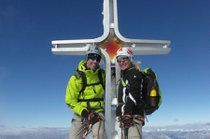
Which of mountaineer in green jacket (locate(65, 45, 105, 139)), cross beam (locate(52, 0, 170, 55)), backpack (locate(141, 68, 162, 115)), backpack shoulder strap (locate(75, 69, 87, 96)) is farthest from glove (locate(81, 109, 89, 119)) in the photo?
cross beam (locate(52, 0, 170, 55))

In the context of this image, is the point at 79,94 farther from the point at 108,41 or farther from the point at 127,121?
the point at 108,41

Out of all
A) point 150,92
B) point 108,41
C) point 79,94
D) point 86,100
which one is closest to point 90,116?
point 86,100

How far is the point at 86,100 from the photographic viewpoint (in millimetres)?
12375

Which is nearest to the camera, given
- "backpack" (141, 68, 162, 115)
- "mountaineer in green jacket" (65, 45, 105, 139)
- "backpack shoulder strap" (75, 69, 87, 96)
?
"backpack" (141, 68, 162, 115)

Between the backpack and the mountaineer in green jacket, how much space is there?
61.5 inches

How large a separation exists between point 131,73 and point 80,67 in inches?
68.2

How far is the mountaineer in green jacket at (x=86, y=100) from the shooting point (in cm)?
1223

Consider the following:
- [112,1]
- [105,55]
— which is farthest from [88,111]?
[112,1]

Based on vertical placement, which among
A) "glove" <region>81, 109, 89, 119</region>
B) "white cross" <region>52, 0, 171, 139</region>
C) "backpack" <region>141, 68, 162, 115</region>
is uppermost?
"white cross" <region>52, 0, 171, 139</region>

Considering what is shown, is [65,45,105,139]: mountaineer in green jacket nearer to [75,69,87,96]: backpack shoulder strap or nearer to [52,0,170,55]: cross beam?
[75,69,87,96]: backpack shoulder strap

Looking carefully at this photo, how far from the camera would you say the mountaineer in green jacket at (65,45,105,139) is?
12227 mm

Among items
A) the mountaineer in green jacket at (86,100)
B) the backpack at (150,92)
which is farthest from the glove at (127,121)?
the mountaineer in green jacket at (86,100)

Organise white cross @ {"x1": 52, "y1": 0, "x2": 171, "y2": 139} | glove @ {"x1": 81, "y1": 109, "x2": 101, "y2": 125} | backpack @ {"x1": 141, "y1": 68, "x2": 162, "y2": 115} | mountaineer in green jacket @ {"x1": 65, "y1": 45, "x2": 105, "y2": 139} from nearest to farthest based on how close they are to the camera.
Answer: backpack @ {"x1": 141, "y1": 68, "x2": 162, "y2": 115} → glove @ {"x1": 81, "y1": 109, "x2": 101, "y2": 125} → mountaineer in green jacket @ {"x1": 65, "y1": 45, "x2": 105, "y2": 139} → white cross @ {"x1": 52, "y1": 0, "x2": 171, "y2": 139}

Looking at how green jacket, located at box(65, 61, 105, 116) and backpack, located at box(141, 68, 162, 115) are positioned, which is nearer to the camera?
backpack, located at box(141, 68, 162, 115)
